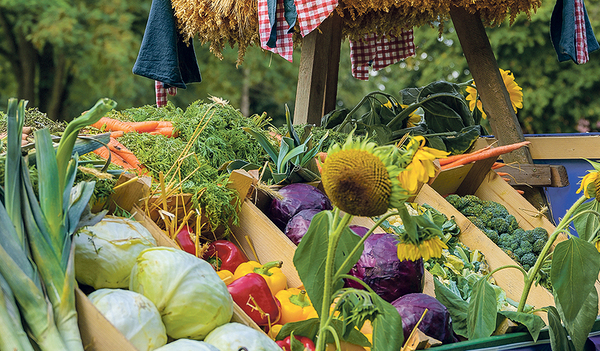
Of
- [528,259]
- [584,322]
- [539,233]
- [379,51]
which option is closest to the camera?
[584,322]

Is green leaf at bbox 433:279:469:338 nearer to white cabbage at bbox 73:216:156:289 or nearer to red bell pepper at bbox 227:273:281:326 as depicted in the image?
red bell pepper at bbox 227:273:281:326

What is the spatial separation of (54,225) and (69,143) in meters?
0.18

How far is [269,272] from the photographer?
1676mm

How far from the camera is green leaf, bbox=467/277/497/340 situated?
1366 mm

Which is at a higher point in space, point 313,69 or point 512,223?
point 313,69

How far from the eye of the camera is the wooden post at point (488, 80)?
10.1 feet

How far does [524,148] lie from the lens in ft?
10.4

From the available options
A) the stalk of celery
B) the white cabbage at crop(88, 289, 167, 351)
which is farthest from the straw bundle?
the stalk of celery

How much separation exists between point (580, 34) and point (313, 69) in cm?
173

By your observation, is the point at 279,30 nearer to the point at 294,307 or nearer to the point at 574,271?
the point at 294,307

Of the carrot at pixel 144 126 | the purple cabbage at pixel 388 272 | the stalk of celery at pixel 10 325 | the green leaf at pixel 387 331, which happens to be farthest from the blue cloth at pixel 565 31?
the stalk of celery at pixel 10 325

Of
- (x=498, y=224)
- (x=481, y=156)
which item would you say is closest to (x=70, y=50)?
(x=481, y=156)

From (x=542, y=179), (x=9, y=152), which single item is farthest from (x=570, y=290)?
(x=542, y=179)

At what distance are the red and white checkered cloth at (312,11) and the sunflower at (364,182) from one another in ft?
5.33
